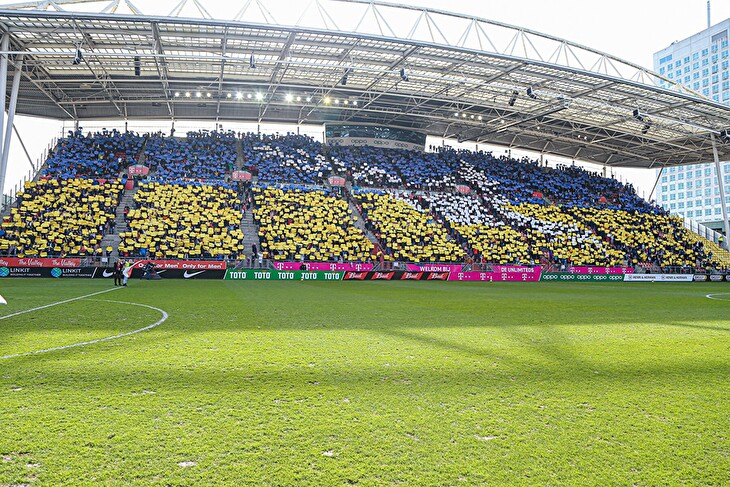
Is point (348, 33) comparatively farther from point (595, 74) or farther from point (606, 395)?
point (606, 395)

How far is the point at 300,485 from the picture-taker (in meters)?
2.96

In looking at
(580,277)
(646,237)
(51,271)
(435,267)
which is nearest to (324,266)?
(435,267)

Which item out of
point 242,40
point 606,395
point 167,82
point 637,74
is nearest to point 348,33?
point 242,40

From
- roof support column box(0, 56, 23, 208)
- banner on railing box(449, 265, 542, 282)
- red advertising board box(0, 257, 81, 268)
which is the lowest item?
banner on railing box(449, 265, 542, 282)

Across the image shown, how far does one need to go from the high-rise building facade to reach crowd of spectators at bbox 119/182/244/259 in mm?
107760

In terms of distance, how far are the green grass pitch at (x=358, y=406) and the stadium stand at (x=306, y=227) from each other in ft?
73.4

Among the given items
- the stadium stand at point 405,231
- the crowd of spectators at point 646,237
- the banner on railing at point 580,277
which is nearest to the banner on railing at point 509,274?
the banner on railing at point 580,277

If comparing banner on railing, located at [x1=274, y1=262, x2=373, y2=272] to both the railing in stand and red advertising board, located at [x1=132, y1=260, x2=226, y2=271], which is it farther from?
the railing in stand

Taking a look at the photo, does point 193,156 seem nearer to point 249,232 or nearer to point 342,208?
point 249,232

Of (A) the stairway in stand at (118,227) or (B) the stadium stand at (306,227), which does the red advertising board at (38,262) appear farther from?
(B) the stadium stand at (306,227)

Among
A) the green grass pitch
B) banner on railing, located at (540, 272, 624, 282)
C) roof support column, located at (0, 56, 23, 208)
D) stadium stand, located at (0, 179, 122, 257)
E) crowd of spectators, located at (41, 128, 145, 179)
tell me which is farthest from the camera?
banner on railing, located at (540, 272, 624, 282)

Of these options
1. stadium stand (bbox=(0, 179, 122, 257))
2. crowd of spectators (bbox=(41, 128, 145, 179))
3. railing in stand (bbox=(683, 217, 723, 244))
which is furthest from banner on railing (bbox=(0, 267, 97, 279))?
railing in stand (bbox=(683, 217, 723, 244))

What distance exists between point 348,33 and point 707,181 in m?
114

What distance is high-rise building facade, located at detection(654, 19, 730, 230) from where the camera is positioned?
104m
